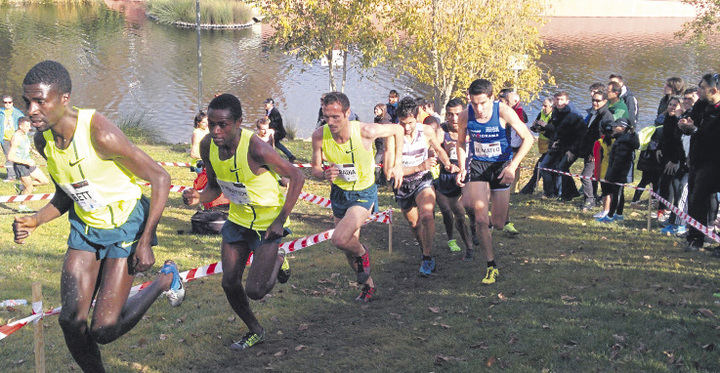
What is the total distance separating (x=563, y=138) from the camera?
39.8 feet

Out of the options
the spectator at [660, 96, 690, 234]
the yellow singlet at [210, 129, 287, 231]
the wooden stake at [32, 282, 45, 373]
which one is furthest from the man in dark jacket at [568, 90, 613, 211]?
the wooden stake at [32, 282, 45, 373]

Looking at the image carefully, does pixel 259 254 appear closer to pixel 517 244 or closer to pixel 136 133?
pixel 517 244

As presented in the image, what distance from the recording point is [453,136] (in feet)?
32.1

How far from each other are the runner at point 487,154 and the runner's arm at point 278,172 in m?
2.80

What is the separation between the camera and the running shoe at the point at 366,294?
735 centimetres

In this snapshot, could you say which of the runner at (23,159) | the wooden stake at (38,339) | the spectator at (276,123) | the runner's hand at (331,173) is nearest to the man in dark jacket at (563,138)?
the runner's hand at (331,173)

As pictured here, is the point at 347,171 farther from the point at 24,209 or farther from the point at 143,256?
the point at 24,209

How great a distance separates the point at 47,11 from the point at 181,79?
23.6 m

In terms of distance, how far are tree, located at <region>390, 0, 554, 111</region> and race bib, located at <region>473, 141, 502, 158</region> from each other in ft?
36.4

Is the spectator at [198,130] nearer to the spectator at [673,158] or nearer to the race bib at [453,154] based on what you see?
the race bib at [453,154]

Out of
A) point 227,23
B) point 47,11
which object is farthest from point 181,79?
point 47,11

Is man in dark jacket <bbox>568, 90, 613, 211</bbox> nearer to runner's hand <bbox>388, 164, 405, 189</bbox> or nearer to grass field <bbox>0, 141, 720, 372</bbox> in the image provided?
grass field <bbox>0, 141, 720, 372</bbox>

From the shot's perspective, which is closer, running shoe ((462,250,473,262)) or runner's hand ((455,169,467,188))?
runner's hand ((455,169,467,188))

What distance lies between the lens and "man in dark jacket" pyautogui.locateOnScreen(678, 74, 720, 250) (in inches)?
294
